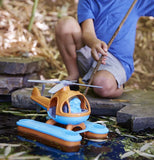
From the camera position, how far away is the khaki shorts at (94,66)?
78.9 inches

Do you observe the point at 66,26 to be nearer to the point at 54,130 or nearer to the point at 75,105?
the point at 75,105

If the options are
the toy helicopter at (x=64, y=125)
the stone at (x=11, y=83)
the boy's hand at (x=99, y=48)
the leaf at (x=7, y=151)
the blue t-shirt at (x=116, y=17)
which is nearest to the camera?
the leaf at (x=7, y=151)

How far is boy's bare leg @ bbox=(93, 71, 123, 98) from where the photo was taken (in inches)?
75.3

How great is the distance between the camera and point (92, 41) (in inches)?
69.1

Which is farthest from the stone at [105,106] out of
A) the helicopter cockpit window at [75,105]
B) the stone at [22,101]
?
the helicopter cockpit window at [75,105]

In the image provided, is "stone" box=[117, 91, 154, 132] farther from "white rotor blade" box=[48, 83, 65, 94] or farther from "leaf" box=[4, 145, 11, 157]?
"leaf" box=[4, 145, 11, 157]

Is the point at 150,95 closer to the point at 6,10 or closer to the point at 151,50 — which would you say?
the point at 151,50

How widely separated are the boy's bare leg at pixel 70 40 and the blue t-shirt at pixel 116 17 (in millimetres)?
99

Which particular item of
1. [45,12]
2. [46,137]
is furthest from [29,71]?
[45,12]

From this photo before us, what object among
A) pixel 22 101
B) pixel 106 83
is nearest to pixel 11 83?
pixel 22 101

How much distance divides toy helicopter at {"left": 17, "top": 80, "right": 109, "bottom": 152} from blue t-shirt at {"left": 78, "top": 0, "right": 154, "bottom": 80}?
2.52 feet

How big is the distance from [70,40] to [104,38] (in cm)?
25

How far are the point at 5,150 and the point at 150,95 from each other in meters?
1.35

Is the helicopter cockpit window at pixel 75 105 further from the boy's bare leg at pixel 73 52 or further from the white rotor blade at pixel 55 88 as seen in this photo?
the boy's bare leg at pixel 73 52
